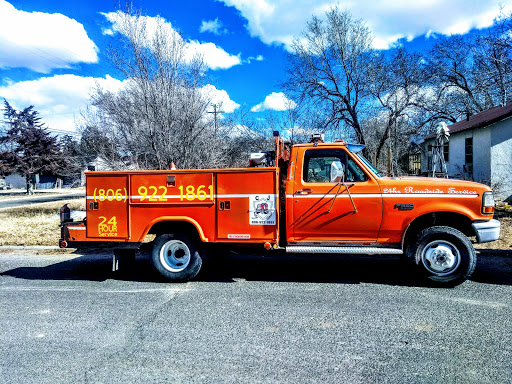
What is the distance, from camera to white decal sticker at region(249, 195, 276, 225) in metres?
5.88

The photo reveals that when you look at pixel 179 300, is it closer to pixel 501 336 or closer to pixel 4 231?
pixel 501 336

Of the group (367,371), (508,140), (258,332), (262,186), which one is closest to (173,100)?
(262,186)

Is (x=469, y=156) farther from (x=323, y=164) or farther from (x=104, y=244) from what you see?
(x=104, y=244)

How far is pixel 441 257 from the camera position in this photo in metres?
5.59

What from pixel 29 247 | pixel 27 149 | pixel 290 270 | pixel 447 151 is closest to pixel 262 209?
pixel 290 270

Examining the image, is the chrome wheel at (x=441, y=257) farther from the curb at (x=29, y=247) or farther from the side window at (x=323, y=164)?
the curb at (x=29, y=247)

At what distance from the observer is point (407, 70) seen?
2219cm

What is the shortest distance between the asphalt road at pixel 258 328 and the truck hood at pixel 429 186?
1.43 meters

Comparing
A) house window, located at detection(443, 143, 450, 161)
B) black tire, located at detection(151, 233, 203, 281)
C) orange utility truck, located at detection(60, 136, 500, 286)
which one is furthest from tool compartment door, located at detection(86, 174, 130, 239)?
house window, located at detection(443, 143, 450, 161)

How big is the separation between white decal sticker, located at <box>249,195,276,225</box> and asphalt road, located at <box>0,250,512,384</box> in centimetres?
100

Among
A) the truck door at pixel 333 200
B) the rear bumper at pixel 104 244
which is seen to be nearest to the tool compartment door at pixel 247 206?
the truck door at pixel 333 200

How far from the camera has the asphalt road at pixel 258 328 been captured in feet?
10.9

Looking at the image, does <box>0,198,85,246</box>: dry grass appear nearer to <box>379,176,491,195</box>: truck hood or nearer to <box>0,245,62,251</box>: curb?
<box>0,245,62,251</box>: curb

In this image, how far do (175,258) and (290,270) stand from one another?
207 centimetres
